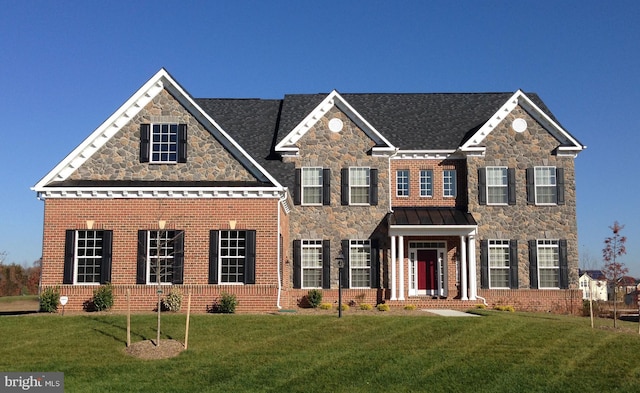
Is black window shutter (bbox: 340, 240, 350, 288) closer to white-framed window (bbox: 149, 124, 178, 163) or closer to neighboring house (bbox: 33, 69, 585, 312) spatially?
neighboring house (bbox: 33, 69, 585, 312)

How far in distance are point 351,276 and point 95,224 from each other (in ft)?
36.6

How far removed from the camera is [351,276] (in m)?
27.9

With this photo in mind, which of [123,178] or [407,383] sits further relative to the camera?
[123,178]

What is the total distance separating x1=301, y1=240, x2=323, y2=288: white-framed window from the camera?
27.8 m

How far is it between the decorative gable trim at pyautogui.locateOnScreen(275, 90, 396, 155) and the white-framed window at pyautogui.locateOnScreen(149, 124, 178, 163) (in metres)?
5.86

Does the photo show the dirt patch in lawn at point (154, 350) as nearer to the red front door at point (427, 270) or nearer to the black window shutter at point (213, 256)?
the black window shutter at point (213, 256)

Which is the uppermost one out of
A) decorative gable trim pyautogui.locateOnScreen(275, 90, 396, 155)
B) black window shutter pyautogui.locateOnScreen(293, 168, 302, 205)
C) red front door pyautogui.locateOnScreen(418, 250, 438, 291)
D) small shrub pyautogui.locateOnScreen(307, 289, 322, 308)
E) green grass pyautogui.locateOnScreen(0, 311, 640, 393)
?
decorative gable trim pyautogui.locateOnScreen(275, 90, 396, 155)

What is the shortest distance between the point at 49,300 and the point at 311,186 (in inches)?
472

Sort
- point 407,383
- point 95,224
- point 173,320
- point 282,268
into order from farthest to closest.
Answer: point 282,268 → point 95,224 → point 173,320 → point 407,383

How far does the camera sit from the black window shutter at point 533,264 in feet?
92.2

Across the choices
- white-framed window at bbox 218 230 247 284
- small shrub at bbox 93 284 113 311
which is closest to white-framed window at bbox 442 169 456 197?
white-framed window at bbox 218 230 247 284

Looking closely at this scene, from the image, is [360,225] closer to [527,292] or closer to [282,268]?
[282,268]

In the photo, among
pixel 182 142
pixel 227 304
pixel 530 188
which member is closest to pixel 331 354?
pixel 227 304

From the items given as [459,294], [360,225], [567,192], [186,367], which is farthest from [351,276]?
[186,367]
